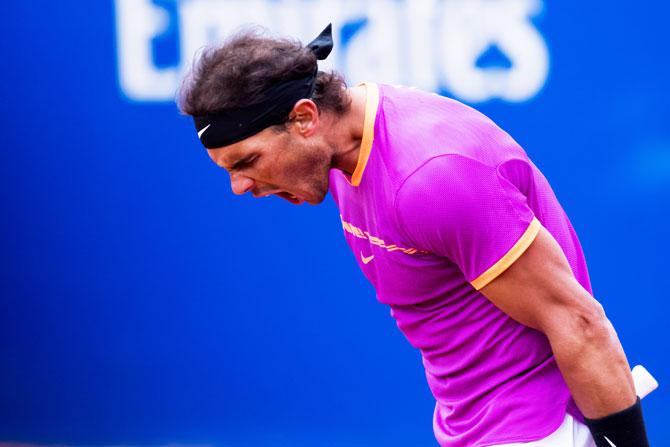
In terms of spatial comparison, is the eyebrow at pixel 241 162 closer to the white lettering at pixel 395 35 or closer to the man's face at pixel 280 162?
the man's face at pixel 280 162

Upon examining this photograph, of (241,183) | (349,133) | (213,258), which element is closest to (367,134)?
(349,133)

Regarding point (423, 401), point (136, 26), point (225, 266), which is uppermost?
point (136, 26)

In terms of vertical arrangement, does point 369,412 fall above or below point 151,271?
below

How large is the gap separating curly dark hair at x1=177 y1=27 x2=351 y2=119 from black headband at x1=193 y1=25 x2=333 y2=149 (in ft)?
0.04

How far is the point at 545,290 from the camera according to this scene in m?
2.04

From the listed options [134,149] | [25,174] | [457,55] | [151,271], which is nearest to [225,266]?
[151,271]

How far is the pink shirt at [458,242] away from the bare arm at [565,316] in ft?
0.12

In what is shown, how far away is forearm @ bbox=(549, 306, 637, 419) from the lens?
2059 mm

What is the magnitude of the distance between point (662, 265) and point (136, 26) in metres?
2.23

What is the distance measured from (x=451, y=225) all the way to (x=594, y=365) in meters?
0.40

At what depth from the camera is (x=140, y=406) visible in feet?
14.3

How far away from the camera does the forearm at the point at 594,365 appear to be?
2.06m

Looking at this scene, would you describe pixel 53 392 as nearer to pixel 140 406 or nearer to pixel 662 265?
pixel 140 406

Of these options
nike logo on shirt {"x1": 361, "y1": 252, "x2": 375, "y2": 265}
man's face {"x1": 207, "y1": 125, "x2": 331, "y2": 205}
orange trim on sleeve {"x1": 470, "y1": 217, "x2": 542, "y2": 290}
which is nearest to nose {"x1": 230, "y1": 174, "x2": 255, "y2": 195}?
man's face {"x1": 207, "y1": 125, "x2": 331, "y2": 205}
